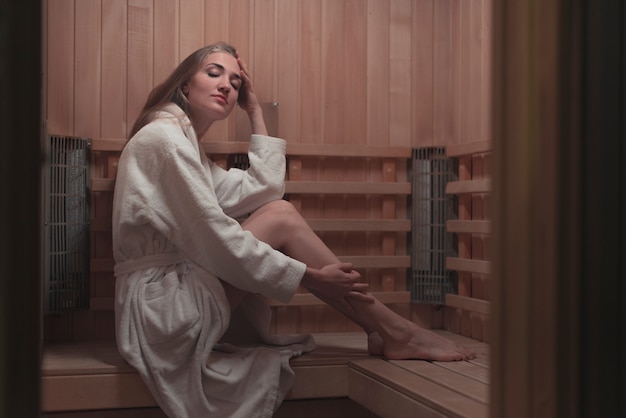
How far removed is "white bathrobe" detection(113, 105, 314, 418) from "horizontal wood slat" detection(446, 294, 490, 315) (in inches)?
29.4

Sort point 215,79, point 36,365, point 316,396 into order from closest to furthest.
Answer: point 36,365 < point 316,396 < point 215,79

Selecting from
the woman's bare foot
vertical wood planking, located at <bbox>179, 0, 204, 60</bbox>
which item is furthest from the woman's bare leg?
vertical wood planking, located at <bbox>179, 0, 204, 60</bbox>

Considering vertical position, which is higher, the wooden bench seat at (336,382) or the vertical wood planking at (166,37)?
the vertical wood planking at (166,37)

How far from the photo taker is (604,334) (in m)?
0.52

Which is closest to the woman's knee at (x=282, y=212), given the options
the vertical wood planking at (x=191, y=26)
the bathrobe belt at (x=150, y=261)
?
the bathrobe belt at (x=150, y=261)

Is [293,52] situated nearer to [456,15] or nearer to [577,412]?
[456,15]

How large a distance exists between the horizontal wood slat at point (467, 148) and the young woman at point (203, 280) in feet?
2.29

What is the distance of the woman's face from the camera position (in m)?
2.49

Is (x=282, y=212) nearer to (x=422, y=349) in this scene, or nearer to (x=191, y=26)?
(x=422, y=349)

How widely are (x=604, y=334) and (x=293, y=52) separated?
2.51 m

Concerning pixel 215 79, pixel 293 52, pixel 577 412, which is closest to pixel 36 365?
pixel 577 412

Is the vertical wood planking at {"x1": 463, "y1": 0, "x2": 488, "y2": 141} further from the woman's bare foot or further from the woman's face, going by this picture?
the woman's face

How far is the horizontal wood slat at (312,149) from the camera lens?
269 centimetres

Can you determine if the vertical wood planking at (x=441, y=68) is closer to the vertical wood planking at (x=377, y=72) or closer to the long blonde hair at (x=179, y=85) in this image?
the vertical wood planking at (x=377, y=72)
